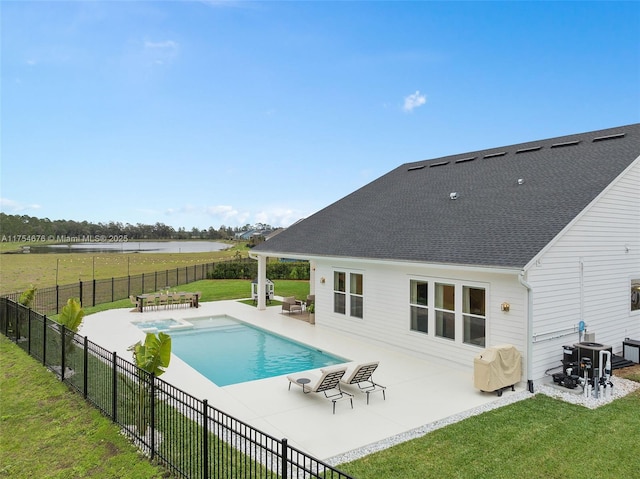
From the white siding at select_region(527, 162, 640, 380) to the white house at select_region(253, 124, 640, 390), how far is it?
1.7 inches

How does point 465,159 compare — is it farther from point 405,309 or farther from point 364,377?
point 364,377

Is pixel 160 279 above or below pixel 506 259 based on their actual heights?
below

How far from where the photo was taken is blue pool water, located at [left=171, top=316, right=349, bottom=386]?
11.3 m

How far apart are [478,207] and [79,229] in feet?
314

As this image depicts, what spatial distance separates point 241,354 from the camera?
13164 millimetres

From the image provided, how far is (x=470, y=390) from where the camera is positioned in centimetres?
929

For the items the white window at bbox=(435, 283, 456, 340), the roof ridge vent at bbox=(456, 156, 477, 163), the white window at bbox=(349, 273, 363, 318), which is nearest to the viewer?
the white window at bbox=(435, 283, 456, 340)

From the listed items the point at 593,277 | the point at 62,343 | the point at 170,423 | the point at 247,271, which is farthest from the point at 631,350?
the point at 247,271

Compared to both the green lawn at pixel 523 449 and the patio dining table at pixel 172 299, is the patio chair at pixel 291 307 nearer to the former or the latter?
the patio dining table at pixel 172 299

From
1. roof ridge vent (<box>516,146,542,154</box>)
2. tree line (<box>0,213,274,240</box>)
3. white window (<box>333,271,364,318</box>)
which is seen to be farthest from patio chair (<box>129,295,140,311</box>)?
tree line (<box>0,213,274,240</box>)

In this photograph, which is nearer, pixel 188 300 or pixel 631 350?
pixel 631 350

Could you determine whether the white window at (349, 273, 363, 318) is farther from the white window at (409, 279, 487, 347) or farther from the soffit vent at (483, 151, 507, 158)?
the soffit vent at (483, 151, 507, 158)

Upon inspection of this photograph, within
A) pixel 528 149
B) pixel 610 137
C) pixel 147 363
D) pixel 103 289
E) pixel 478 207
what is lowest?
pixel 103 289

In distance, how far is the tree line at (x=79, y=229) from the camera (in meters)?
82.7
